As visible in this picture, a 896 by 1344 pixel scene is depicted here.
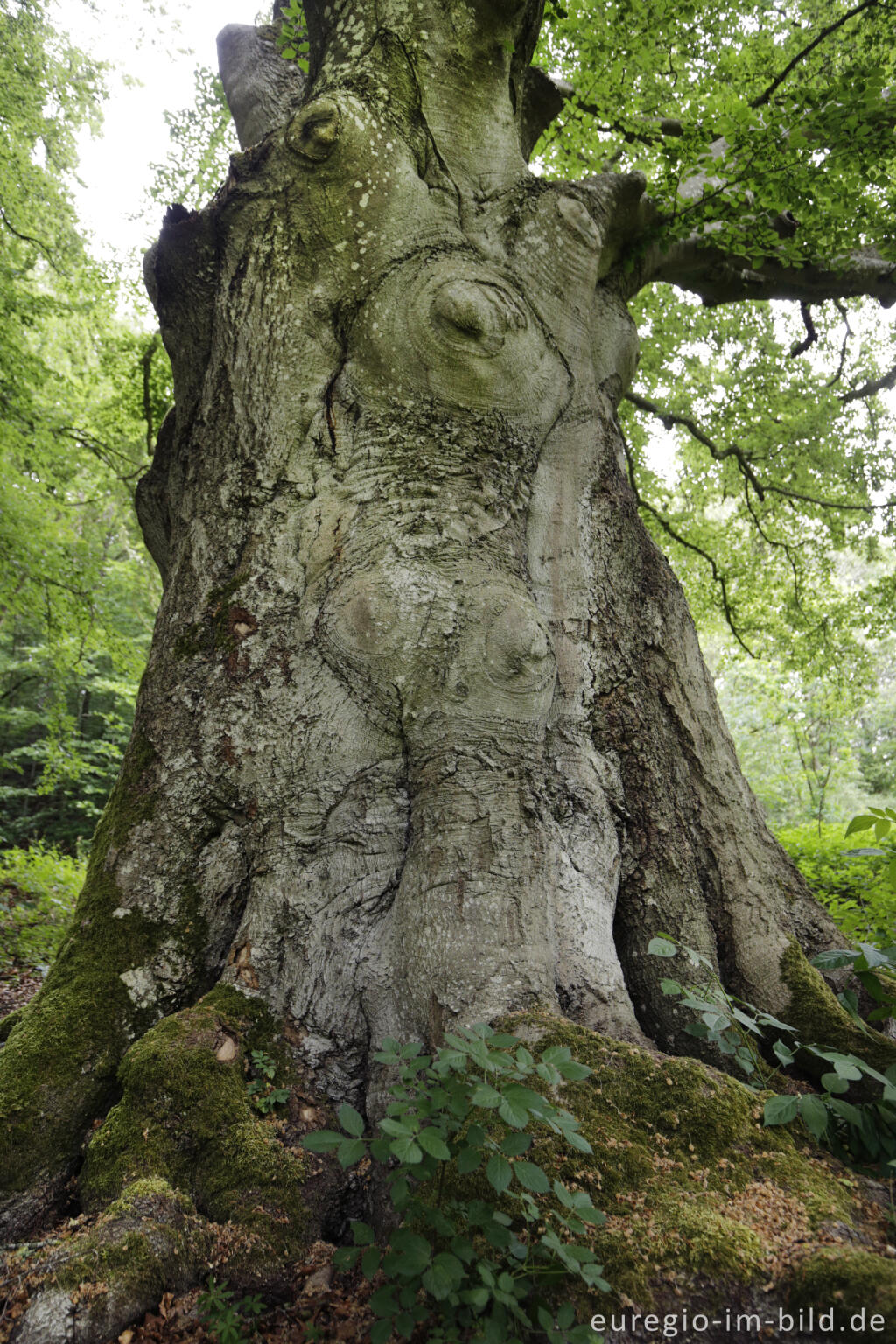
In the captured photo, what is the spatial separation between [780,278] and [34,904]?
297 inches

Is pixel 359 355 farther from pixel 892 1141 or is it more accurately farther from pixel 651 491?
pixel 651 491

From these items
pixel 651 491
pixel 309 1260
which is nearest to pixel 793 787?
pixel 651 491

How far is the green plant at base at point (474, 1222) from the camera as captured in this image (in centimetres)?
124

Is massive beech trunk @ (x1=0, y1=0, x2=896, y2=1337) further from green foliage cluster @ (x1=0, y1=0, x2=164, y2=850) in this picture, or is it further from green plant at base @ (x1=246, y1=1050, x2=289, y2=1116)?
green foliage cluster @ (x1=0, y1=0, x2=164, y2=850)

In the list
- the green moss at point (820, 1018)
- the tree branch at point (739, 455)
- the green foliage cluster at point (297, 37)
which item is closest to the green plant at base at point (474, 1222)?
the green moss at point (820, 1018)

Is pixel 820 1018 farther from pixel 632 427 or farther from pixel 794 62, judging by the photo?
pixel 632 427

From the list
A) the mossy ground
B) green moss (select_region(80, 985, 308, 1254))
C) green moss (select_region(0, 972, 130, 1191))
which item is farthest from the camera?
green moss (select_region(0, 972, 130, 1191))

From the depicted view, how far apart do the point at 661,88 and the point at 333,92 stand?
431 centimetres

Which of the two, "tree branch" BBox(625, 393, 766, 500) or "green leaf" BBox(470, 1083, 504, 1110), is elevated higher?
"tree branch" BBox(625, 393, 766, 500)

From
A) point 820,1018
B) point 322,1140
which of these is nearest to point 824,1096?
point 820,1018

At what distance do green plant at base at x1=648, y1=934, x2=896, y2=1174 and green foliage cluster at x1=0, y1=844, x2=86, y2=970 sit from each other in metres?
4.04

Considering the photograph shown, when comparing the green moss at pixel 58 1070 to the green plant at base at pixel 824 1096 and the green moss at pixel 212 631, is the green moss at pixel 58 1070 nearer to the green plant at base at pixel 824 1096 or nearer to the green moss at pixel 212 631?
the green moss at pixel 212 631

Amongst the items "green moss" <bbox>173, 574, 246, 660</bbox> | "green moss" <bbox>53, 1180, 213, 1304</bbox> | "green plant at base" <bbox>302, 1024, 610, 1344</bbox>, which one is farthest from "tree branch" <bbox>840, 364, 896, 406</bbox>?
"green moss" <bbox>53, 1180, 213, 1304</bbox>

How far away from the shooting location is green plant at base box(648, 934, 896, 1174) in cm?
159
